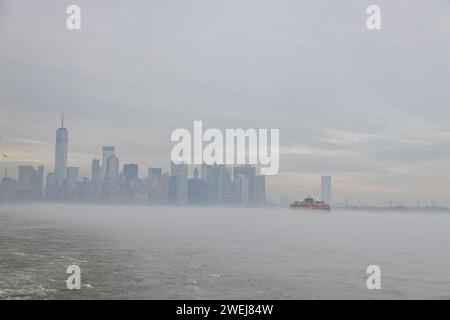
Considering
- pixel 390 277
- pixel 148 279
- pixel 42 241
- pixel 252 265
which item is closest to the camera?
pixel 148 279

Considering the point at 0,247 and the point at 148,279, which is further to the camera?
the point at 0,247

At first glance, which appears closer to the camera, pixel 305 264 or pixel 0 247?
pixel 305 264

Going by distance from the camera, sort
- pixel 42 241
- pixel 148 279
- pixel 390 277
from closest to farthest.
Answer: pixel 148 279 < pixel 390 277 < pixel 42 241

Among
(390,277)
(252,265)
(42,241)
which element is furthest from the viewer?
(42,241)
